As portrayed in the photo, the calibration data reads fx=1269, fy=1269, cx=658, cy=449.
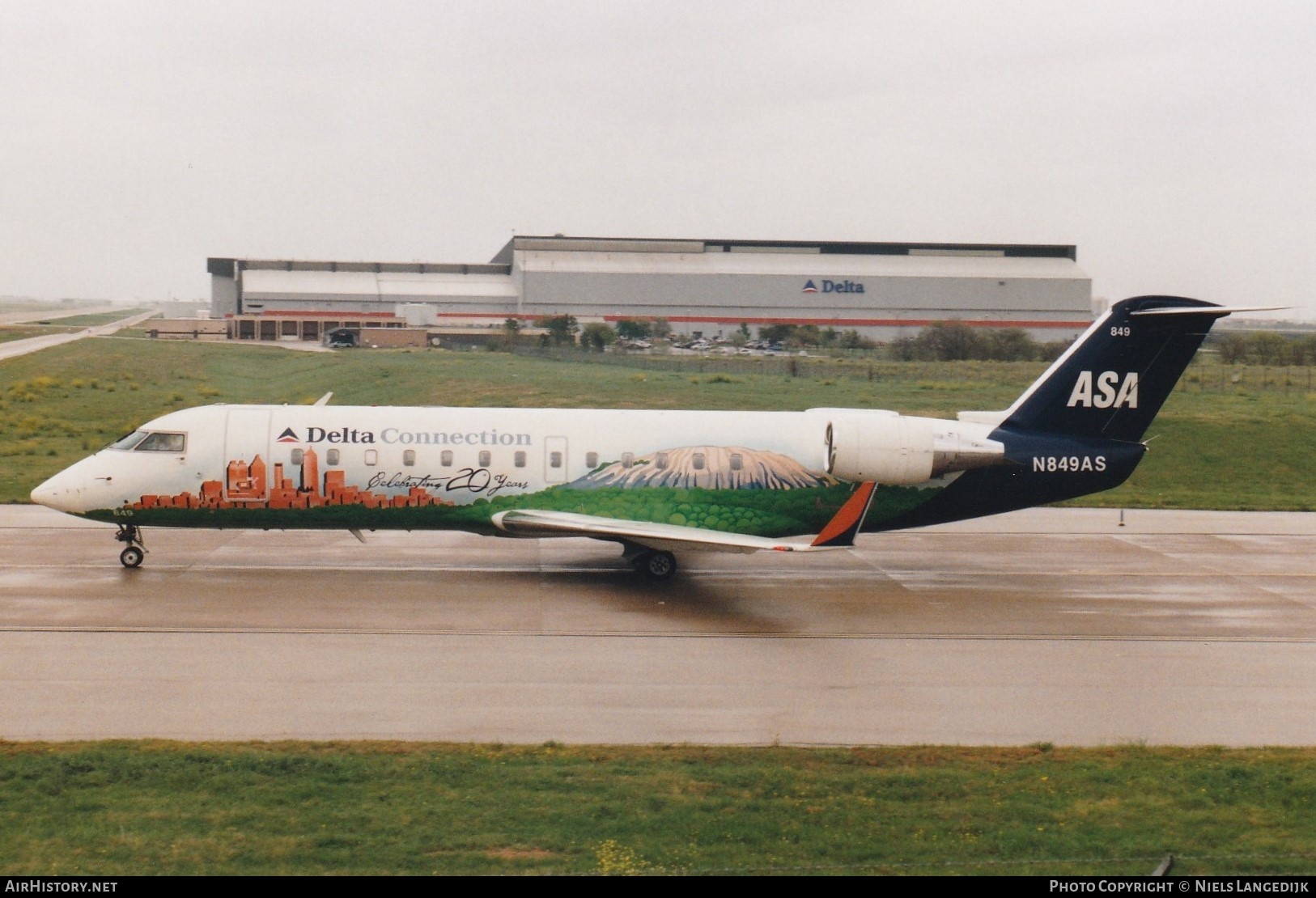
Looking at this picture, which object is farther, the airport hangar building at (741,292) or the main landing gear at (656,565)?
the airport hangar building at (741,292)

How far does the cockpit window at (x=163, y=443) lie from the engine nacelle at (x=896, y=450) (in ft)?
40.6

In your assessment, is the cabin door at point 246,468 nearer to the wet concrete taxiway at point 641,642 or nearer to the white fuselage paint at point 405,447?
the white fuselage paint at point 405,447

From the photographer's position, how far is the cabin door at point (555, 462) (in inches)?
968

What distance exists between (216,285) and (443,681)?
151131mm

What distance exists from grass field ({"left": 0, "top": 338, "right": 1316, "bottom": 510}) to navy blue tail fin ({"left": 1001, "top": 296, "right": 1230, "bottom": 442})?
12941 mm

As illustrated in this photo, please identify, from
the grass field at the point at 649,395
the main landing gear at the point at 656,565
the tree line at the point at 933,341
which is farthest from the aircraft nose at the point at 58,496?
the tree line at the point at 933,341

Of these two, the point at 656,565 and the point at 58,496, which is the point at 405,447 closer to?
the point at 656,565

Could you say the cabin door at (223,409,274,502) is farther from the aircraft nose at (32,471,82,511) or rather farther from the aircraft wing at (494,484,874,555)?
the aircraft wing at (494,484,874,555)

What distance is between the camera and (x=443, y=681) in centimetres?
1762

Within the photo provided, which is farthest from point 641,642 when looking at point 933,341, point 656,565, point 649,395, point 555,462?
point 933,341

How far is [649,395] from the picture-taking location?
53.5 meters

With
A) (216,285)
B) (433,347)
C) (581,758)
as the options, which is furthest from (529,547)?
(216,285)

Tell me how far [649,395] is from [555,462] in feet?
95.2

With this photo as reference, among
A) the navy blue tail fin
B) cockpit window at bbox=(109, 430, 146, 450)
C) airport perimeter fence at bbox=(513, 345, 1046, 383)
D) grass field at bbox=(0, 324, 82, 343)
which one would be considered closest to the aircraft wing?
the navy blue tail fin
